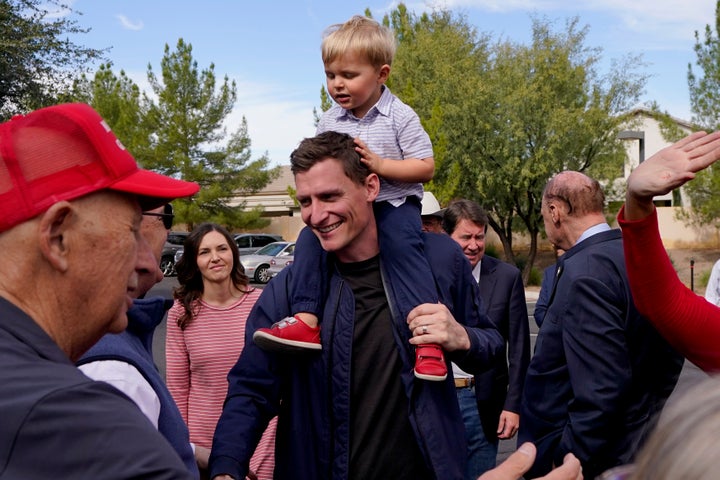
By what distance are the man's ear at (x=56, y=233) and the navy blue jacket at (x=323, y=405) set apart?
146 cm

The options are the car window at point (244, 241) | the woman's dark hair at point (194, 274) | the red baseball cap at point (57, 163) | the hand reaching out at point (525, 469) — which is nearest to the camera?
the red baseball cap at point (57, 163)

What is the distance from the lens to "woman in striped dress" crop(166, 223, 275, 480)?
181 inches

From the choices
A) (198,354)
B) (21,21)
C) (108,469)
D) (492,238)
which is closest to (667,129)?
(492,238)

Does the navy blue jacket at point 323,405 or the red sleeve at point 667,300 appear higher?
the red sleeve at point 667,300

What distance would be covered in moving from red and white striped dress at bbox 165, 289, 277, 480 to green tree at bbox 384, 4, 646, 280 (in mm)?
22094

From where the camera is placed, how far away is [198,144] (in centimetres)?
4231

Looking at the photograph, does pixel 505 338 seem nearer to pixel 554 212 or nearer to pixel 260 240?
pixel 554 212

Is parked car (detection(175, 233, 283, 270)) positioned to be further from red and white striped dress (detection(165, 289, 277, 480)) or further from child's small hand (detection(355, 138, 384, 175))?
child's small hand (detection(355, 138, 384, 175))

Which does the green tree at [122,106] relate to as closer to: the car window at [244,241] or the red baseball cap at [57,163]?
the car window at [244,241]

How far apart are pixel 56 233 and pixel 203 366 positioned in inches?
130

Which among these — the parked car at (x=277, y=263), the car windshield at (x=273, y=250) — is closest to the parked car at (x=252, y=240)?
the car windshield at (x=273, y=250)

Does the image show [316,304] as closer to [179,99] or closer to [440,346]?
[440,346]

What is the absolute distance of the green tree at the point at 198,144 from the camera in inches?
1617

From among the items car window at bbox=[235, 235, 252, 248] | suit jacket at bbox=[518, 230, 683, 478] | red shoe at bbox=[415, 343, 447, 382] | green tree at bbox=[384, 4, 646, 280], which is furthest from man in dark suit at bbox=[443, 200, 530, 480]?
car window at bbox=[235, 235, 252, 248]
